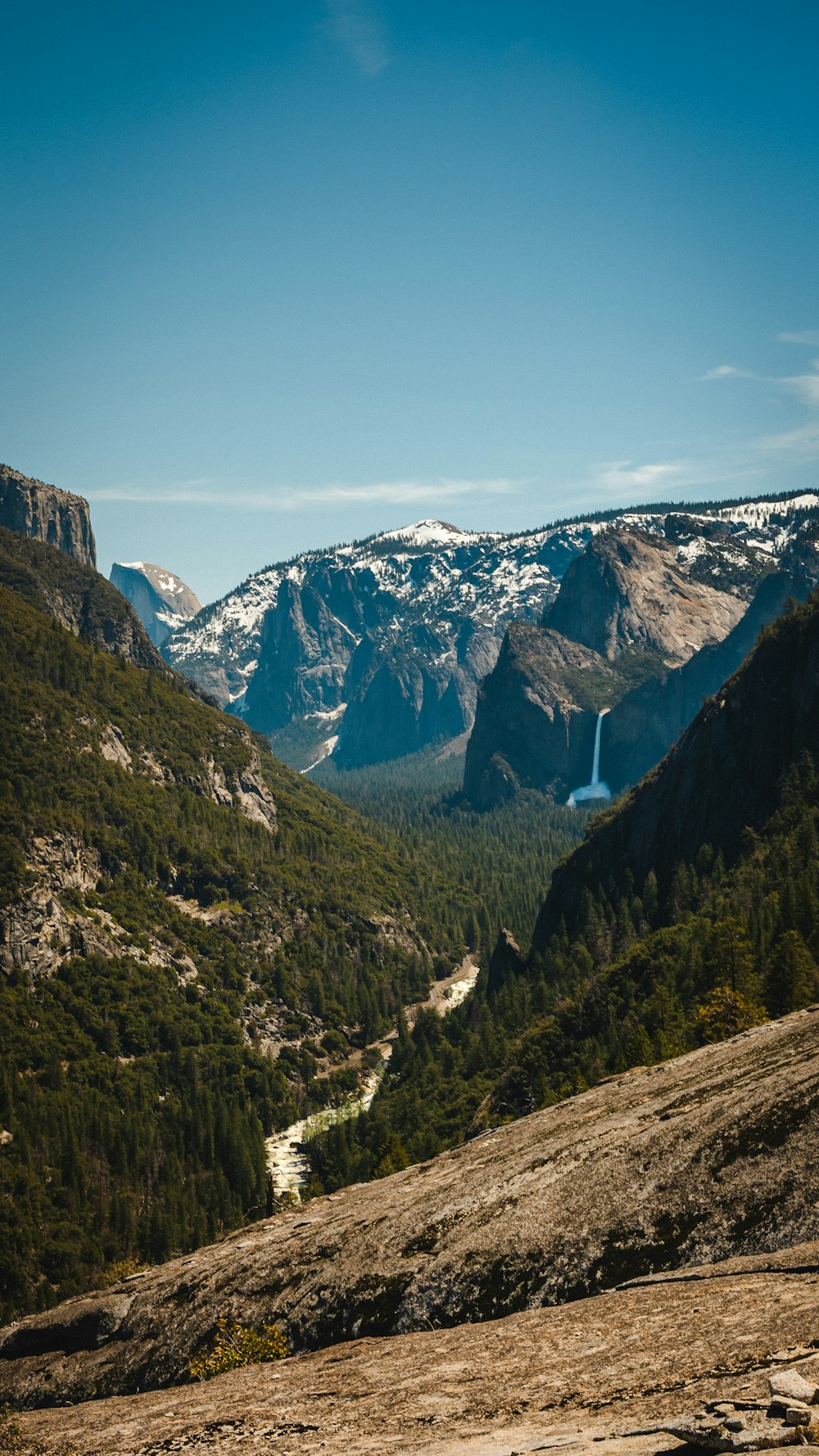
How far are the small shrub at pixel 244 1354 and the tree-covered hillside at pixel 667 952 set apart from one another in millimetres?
42995

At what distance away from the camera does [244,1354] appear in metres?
40.7

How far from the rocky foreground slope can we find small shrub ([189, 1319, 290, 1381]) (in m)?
0.74

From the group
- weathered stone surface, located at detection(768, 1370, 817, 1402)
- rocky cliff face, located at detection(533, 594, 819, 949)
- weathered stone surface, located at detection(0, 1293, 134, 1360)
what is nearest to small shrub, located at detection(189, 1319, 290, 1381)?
weathered stone surface, located at detection(0, 1293, 134, 1360)

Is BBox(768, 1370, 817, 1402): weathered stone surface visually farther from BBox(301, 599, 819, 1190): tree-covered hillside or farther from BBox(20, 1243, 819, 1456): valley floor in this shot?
BBox(301, 599, 819, 1190): tree-covered hillside

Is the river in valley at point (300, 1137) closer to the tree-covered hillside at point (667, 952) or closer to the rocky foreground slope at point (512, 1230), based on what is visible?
the tree-covered hillside at point (667, 952)

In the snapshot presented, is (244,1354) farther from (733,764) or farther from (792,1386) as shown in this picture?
(733,764)

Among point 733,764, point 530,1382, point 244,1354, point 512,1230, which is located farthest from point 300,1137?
point 530,1382

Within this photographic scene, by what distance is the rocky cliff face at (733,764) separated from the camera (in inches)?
6801

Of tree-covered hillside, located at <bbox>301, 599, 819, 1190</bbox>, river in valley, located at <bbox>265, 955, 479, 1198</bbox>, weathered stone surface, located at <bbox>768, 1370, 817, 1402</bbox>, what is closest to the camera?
weathered stone surface, located at <bbox>768, 1370, 817, 1402</bbox>

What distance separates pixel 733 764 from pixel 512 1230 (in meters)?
154

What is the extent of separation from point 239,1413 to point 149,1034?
539 ft

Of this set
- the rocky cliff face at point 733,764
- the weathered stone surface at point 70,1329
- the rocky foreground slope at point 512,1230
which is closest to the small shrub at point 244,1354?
the rocky foreground slope at point 512,1230

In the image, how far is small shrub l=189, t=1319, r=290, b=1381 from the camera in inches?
1588

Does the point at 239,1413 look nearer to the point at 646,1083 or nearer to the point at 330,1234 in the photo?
the point at 330,1234
